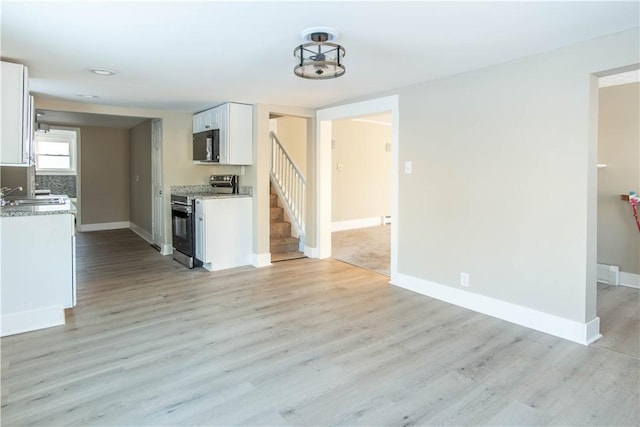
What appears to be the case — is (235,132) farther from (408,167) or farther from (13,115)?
(13,115)

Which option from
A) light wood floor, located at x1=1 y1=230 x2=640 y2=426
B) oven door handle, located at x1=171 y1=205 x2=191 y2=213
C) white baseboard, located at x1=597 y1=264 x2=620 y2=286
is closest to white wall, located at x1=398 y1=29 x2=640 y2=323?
light wood floor, located at x1=1 y1=230 x2=640 y2=426

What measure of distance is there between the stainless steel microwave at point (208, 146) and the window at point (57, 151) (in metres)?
4.13

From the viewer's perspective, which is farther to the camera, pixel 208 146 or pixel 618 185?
pixel 208 146

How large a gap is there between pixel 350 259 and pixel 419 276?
1.67 meters

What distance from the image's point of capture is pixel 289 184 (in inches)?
252

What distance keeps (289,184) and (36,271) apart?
12.6ft

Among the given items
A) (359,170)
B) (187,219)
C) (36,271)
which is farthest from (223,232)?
(359,170)

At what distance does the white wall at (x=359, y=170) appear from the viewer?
26.8 ft

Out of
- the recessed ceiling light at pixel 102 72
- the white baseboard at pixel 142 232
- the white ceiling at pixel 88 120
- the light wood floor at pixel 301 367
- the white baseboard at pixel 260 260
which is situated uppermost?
the white ceiling at pixel 88 120

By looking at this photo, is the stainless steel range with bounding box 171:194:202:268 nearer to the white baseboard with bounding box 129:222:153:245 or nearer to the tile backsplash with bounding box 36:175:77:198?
the white baseboard with bounding box 129:222:153:245

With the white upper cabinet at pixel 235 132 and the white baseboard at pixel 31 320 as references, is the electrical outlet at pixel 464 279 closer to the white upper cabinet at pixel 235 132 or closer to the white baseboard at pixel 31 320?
the white upper cabinet at pixel 235 132

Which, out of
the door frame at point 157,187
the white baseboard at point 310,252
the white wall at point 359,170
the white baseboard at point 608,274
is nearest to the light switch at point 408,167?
the white baseboard at point 310,252

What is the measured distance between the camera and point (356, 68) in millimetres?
3400

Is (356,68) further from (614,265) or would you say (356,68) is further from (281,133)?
(281,133)
